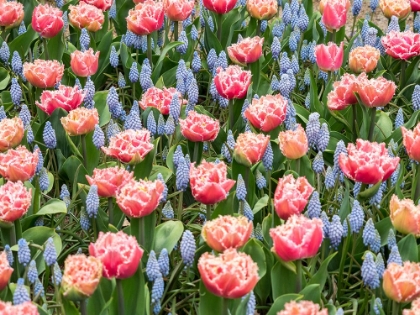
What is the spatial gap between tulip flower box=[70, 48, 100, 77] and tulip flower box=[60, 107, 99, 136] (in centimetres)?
62

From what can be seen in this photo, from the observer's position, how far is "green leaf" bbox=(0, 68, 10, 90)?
4.30m

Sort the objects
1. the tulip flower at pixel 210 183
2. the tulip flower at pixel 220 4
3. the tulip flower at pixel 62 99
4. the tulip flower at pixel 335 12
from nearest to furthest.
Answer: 1. the tulip flower at pixel 210 183
2. the tulip flower at pixel 62 99
3. the tulip flower at pixel 335 12
4. the tulip flower at pixel 220 4

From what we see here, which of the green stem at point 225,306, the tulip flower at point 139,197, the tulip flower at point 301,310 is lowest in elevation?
the green stem at point 225,306

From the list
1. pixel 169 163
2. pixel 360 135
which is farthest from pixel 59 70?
pixel 360 135

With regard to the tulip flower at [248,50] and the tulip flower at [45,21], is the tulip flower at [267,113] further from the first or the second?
the tulip flower at [45,21]

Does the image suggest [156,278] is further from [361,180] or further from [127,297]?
[361,180]

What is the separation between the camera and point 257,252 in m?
2.64

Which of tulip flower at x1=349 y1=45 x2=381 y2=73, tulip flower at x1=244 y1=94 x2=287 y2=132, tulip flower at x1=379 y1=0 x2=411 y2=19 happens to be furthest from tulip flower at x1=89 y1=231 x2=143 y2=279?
tulip flower at x1=379 y1=0 x2=411 y2=19

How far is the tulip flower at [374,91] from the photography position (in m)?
3.30

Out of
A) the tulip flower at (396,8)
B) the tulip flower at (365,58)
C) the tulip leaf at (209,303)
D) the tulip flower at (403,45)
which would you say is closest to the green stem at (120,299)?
the tulip leaf at (209,303)

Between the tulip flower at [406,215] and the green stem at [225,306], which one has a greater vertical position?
the tulip flower at [406,215]

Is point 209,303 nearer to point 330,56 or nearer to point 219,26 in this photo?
point 330,56

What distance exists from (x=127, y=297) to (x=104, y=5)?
2.42 meters

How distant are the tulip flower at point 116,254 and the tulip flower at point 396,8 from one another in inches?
112
